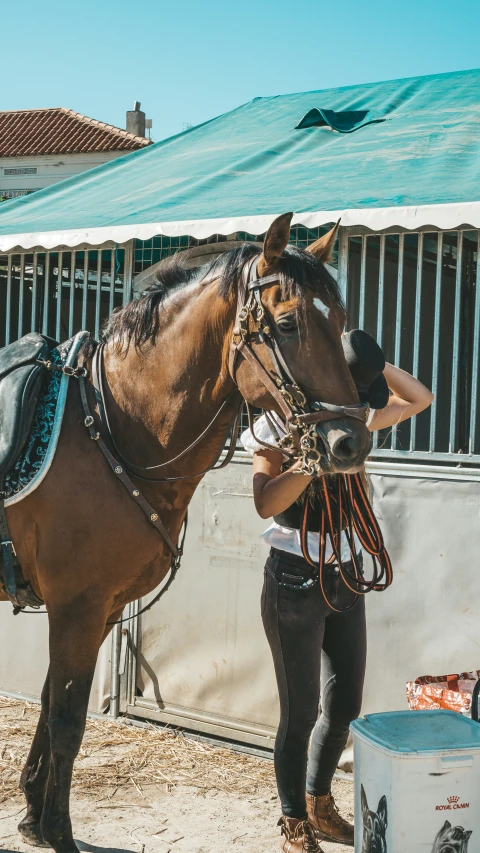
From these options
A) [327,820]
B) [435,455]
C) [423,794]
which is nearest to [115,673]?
[327,820]

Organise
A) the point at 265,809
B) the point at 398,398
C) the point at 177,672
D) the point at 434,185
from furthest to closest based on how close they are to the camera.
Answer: the point at 177,672
the point at 434,185
the point at 265,809
the point at 398,398

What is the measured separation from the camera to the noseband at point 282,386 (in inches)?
86.1

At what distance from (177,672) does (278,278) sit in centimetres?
271

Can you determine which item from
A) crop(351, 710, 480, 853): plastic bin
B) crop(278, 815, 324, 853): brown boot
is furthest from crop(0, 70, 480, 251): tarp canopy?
crop(278, 815, 324, 853): brown boot

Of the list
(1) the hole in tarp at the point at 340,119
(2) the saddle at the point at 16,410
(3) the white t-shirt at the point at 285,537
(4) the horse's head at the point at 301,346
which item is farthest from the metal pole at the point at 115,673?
(1) the hole in tarp at the point at 340,119

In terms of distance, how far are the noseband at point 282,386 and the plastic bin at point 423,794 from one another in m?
0.78

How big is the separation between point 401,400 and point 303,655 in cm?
95

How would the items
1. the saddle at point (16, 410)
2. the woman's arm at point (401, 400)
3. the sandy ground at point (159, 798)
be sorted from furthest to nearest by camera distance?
the sandy ground at point (159, 798)
the woman's arm at point (401, 400)
the saddle at point (16, 410)

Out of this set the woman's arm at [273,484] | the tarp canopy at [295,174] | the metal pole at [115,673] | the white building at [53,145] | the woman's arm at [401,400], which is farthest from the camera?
the white building at [53,145]

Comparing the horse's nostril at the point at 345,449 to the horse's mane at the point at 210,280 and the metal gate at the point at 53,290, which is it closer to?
the horse's mane at the point at 210,280

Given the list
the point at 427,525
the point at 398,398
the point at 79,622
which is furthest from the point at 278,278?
the point at 427,525

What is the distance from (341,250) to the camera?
3.92 meters

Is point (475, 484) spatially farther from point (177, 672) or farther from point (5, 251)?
point (5, 251)

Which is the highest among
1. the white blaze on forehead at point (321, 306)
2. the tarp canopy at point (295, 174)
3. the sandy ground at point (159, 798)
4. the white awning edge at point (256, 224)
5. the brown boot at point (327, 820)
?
the tarp canopy at point (295, 174)
